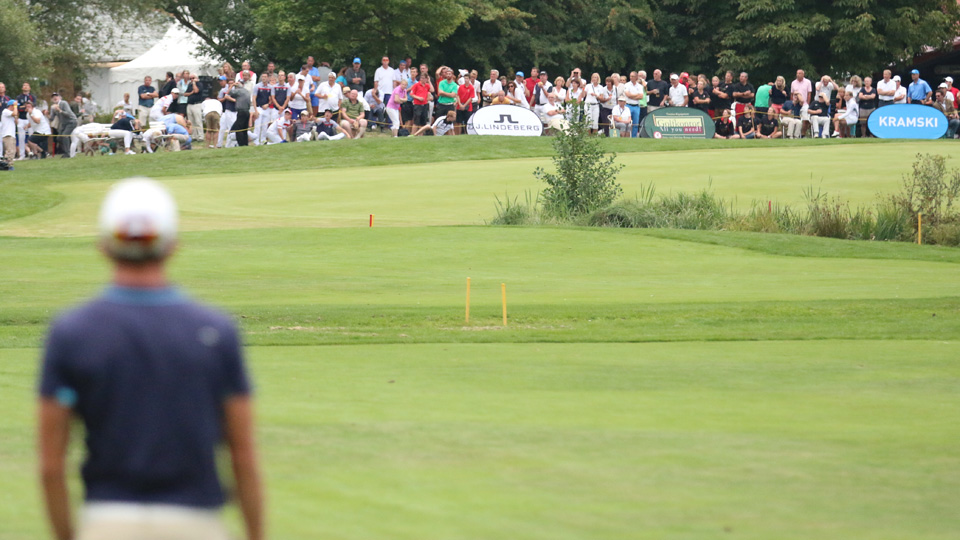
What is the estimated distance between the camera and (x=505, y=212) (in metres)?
24.2

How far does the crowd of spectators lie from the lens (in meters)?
37.6

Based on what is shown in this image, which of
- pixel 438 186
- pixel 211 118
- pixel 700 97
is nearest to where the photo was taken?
pixel 438 186

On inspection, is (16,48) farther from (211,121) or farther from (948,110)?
(948,110)

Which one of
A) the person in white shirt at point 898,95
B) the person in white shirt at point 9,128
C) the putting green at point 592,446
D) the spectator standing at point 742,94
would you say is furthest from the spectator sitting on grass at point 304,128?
the putting green at point 592,446

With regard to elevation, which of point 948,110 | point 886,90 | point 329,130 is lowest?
point 329,130

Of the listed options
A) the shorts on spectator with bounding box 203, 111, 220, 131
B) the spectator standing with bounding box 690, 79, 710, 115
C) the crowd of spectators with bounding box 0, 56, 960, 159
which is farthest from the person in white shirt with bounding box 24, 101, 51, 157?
the spectator standing with bounding box 690, 79, 710, 115

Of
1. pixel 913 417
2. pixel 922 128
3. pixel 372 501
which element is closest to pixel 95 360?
pixel 372 501

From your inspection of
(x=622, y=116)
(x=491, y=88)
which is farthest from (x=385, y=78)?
(x=622, y=116)

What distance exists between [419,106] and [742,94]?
1005 cm

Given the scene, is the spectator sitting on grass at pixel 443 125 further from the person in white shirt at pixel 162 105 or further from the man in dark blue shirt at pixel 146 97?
the man in dark blue shirt at pixel 146 97

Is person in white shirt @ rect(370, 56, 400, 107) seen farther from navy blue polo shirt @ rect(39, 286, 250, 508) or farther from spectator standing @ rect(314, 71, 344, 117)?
navy blue polo shirt @ rect(39, 286, 250, 508)

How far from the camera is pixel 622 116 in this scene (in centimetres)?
3859

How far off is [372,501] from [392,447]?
1.11 metres

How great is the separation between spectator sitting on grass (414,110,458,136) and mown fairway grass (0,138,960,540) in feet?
41.8
